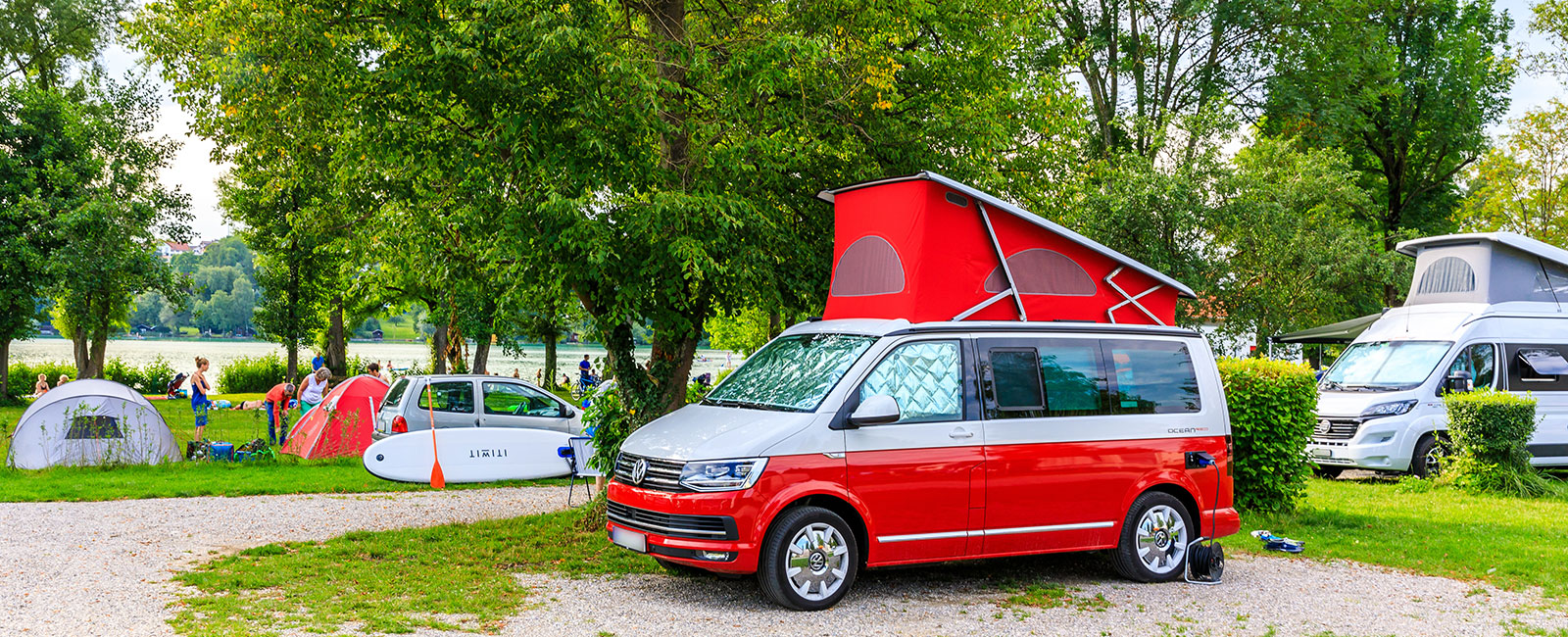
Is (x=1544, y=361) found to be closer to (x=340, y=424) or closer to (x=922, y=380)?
(x=922, y=380)

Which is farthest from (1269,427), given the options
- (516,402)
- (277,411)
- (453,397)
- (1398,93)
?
(1398,93)

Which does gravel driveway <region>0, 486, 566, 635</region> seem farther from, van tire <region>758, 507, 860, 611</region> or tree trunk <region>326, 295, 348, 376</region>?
tree trunk <region>326, 295, 348, 376</region>

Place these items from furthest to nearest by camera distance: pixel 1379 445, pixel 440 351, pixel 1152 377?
pixel 440 351 < pixel 1379 445 < pixel 1152 377

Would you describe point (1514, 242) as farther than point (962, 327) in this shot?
Yes

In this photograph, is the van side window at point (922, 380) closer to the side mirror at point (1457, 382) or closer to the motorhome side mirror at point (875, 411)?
the motorhome side mirror at point (875, 411)

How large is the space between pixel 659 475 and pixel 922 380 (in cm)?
191

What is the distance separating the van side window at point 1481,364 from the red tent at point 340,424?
49.5 ft

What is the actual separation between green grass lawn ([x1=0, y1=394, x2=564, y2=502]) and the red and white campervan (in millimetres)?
7021

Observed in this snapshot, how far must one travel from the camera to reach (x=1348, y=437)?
14.3 metres

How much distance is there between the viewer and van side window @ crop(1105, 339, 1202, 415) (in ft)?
27.0

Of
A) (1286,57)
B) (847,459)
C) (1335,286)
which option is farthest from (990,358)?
(1286,57)

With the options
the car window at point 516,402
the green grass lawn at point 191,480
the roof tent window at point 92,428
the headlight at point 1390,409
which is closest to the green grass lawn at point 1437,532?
the headlight at point 1390,409

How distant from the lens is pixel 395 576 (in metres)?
7.87

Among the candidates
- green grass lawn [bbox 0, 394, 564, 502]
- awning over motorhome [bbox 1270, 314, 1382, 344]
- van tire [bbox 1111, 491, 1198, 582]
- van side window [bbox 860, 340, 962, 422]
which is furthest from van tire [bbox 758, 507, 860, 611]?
awning over motorhome [bbox 1270, 314, 1382, 344]
